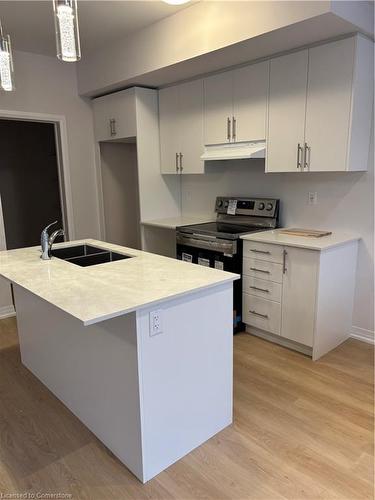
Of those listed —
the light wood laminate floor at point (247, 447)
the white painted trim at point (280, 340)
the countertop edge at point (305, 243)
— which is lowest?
the light wood laminate floor at point (247, 447)

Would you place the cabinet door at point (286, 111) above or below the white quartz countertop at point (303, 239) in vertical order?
above

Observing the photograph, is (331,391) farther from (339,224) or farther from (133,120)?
(133,120)

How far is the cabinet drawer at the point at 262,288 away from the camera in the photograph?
299 cm

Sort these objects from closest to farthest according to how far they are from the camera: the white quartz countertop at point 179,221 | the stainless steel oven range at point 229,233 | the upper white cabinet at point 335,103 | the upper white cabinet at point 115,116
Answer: the upper white cabinet at point 335,103
the stainless steel oven range at point 229,233
the white quartz countertop at point 179,221
the upper white cabinet at point 115,116

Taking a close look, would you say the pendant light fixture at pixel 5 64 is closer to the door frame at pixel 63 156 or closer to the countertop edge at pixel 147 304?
the countertop edge at pixel 147 304

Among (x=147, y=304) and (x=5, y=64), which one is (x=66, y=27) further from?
(x=147, y=304)

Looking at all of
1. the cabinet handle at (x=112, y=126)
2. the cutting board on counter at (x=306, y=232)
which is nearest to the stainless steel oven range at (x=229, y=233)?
the cutting board on counter at (x=306, y=232)

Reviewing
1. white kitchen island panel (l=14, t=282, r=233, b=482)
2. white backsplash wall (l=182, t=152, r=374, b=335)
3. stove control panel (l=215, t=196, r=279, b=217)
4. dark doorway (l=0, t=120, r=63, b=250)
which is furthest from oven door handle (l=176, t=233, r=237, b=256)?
dark doorway (l=0, t=120, r=63, b=250)

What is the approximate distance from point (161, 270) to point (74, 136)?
9.58 feet

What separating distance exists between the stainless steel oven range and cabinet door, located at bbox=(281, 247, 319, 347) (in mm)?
461

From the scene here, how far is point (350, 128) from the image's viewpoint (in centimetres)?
262

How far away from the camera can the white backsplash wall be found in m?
2.98

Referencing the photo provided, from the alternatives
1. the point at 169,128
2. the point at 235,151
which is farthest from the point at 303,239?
the point at 169,128

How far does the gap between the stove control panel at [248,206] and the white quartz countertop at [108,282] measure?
1453mm
